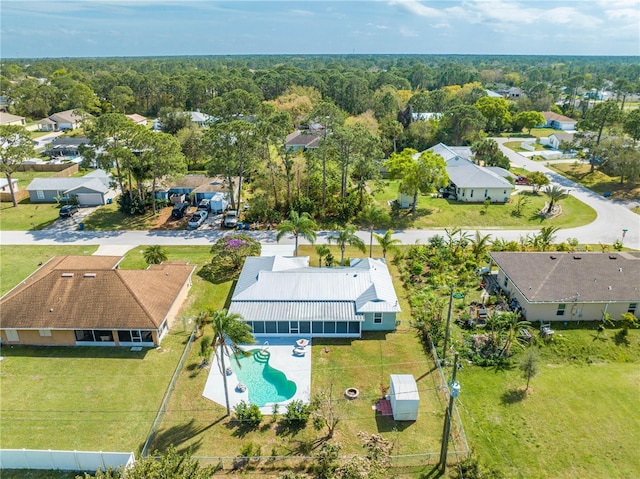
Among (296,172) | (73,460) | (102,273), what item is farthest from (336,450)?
(296,172)

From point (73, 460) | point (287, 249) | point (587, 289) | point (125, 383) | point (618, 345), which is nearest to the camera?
point (73, 460)

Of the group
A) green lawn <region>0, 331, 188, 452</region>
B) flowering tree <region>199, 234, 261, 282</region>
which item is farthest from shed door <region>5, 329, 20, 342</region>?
flowering tree <region>199, 234, 261, 282</region>

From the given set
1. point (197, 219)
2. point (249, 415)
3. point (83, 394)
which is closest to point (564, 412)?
point (249, 415)

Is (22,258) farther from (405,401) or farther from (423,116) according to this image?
(423,116)

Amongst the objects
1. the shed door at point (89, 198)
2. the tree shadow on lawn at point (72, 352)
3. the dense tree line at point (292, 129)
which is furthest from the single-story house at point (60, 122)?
the tree shadow on lawn at point (72, 352)

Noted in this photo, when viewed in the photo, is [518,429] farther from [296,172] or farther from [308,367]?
[296,172]
